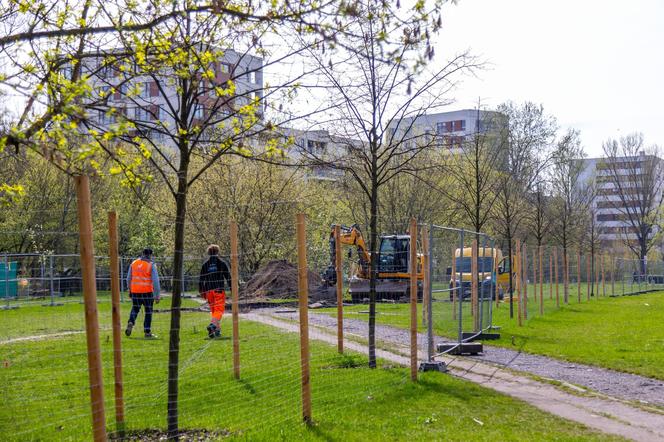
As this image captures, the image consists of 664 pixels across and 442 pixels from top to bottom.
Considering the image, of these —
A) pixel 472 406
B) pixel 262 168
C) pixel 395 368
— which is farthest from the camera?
pixel 262 168

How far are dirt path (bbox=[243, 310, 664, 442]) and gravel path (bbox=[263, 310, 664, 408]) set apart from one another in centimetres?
42

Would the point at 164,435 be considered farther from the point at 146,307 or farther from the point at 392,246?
the point at 392,246

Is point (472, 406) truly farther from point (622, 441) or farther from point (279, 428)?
point (279, 428)

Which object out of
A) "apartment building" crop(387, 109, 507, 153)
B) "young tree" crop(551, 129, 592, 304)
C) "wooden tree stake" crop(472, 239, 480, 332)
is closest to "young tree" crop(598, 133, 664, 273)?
"young tree" crop(551, 129, 592, 304)

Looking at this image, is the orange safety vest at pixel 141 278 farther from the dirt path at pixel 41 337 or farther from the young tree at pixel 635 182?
the young tree at pixel 635 182

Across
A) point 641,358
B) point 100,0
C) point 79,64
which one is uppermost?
point 100,0

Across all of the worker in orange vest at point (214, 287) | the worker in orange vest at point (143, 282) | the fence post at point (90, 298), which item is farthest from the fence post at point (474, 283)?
the fence post at point (90, 298)

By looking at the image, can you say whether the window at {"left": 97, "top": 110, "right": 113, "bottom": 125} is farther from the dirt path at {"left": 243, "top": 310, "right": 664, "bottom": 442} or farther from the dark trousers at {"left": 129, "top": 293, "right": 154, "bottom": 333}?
the dark trousers at {"left": 129, "top": 293, "right": 154, "bottom": 333}

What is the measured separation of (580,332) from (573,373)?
710cm

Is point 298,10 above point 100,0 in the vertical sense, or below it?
below

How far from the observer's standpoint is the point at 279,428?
24.6 feet

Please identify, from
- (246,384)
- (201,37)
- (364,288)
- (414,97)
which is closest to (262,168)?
(364,288)

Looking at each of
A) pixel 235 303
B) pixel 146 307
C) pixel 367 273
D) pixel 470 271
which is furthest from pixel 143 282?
pixel 367 273

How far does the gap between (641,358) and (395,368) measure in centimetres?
494
